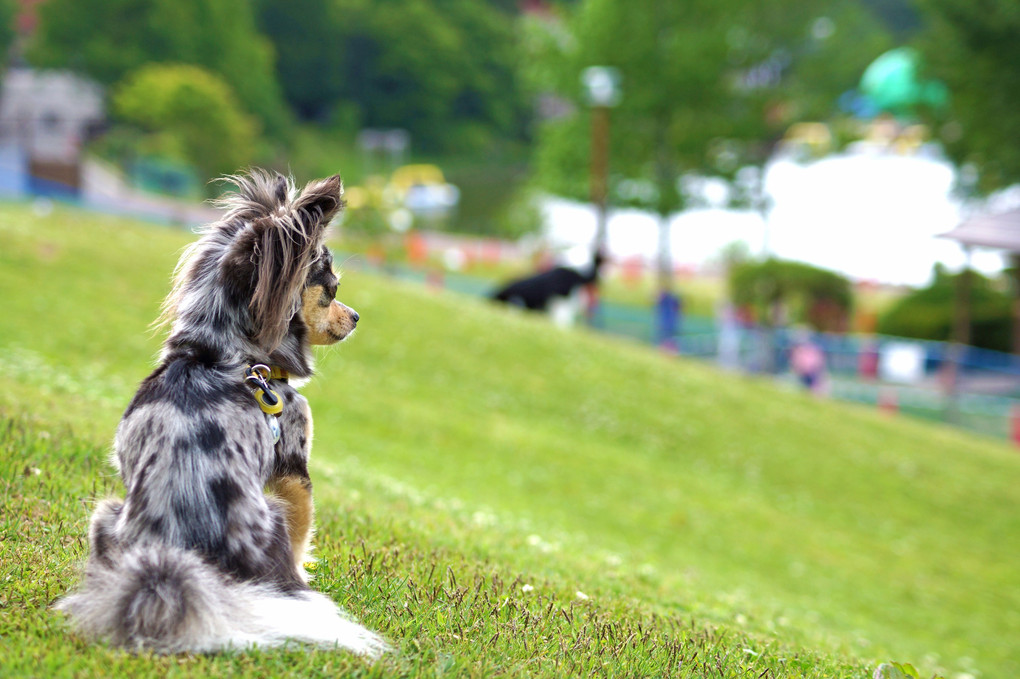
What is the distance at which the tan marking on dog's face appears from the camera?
4957 mm

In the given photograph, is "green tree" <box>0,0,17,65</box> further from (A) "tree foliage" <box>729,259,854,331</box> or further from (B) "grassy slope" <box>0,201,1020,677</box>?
(A) "tree foliage" <box>729,259,854,331</box>

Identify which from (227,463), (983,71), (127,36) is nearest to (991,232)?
(983,71)

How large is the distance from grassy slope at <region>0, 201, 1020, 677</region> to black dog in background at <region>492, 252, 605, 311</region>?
4143mm

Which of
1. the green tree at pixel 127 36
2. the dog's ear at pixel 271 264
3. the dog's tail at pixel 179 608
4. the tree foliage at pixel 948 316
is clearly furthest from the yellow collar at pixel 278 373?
the green tree at pixel 127 36

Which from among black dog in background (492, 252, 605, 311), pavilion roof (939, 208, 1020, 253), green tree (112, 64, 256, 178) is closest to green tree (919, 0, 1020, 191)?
pavilion roof (939, 208, 1020, 253)

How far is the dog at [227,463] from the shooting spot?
4.13m

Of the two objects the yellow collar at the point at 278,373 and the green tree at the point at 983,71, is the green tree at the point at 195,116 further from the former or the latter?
the yellow collar at the point at 278,373

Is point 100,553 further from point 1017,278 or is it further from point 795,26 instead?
point 795,26

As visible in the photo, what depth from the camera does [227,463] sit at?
14.0ft

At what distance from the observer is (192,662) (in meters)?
4.12

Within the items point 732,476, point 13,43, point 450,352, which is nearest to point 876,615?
point 732,476

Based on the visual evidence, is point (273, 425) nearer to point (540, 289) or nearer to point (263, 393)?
point (263, 393)

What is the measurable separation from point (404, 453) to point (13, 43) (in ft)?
255

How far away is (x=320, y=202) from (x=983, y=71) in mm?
27739
